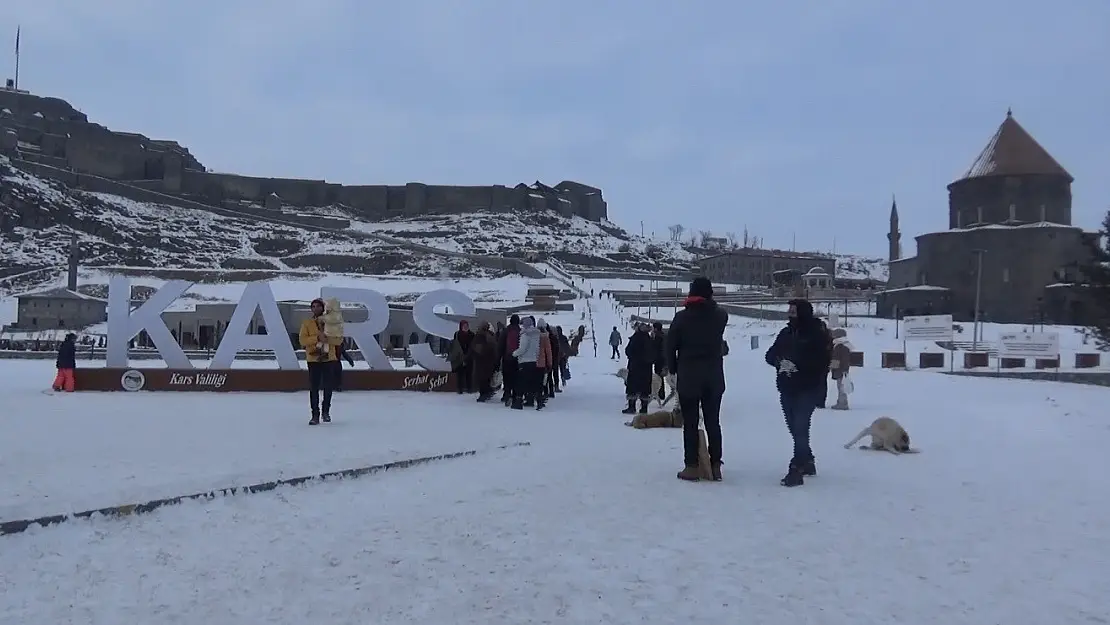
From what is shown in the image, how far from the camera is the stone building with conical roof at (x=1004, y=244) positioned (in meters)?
49.5

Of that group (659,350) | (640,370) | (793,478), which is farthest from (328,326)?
(793,478)

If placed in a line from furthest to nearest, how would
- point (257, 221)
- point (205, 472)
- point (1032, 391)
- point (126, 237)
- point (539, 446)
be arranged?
1. point (257, 221)
2. point (126, 237)
3. point (1032, 391)
4. point (539, 446)
5. point (205, 472)

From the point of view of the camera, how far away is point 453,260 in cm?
7481

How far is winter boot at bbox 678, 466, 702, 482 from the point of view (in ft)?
19.4

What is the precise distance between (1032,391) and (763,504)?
12438 millimetres

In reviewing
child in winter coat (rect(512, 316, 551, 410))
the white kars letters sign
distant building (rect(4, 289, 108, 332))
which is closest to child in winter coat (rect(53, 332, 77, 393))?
the white kars letters sign

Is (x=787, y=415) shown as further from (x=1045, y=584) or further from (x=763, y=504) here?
(x=1045, y=584)

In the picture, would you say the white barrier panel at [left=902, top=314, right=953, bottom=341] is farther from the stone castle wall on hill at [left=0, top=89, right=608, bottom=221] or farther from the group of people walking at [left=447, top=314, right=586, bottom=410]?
the stone castle wall on hill at [left=0, top=89, right=608, bottom=221]

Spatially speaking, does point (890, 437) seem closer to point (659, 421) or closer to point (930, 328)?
point (659, 421)

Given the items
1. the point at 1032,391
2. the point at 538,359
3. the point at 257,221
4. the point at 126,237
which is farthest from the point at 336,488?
the point at 257,221

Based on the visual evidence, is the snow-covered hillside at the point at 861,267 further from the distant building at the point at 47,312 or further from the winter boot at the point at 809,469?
the winter boot at the point at 809,469

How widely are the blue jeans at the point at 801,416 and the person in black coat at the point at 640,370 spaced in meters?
4.72

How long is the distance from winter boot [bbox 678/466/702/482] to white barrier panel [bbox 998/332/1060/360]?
1962 centimetres

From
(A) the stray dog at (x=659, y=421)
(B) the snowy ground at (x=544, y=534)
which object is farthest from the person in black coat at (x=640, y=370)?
(B) the snowy ground at (x=544, y=534)
